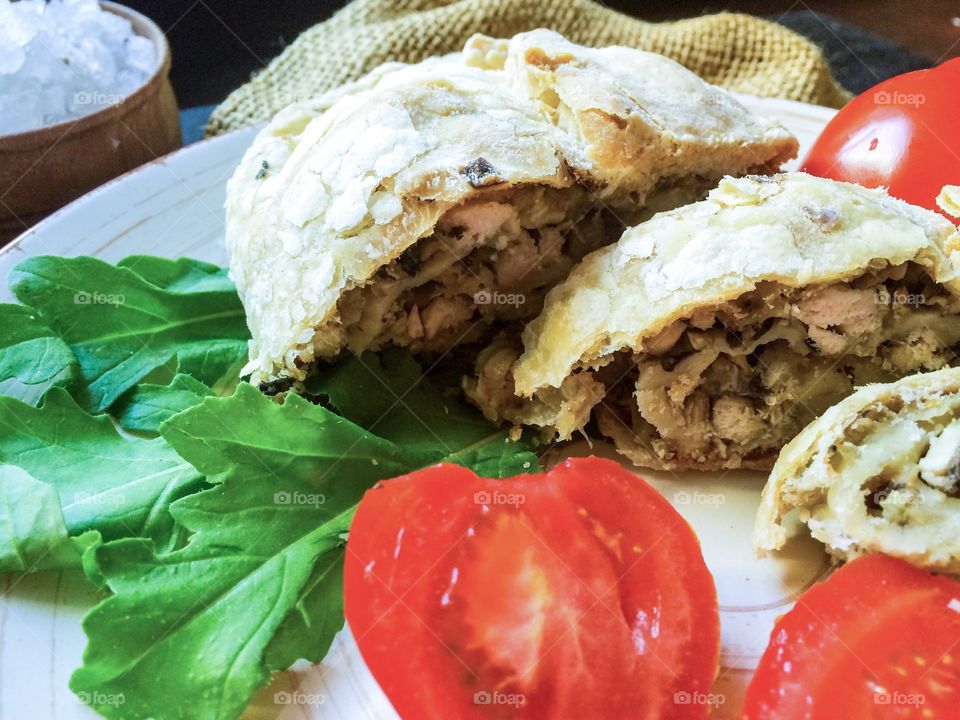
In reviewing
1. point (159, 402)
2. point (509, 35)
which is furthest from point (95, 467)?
point (509, 35)

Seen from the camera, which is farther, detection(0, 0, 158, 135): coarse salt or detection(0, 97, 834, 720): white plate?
detection(0, 0, 158, 135): coarse salt

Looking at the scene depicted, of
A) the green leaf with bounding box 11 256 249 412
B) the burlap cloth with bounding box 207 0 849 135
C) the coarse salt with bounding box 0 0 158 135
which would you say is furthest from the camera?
the burlap cloth with bounding box 207 0 849 135

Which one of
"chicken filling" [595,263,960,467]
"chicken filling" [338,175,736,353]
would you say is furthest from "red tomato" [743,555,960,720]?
"chicken filling" [338,175,736,353]

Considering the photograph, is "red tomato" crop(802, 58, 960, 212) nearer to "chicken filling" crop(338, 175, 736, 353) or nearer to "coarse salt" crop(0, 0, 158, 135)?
"chicken filling" crop(338, 175, 736, 353)

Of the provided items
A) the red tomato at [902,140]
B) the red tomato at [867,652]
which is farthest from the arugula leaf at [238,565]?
the red tomato at [902,140]

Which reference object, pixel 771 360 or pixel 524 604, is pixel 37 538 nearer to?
pixel 524 604
